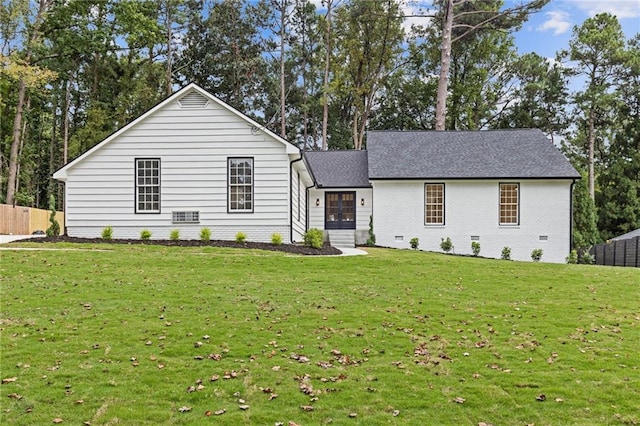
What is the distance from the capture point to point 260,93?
138 ft

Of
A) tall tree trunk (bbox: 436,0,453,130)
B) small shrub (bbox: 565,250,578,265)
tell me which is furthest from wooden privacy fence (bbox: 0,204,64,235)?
small shrub (bbox: 565,250,578,265)

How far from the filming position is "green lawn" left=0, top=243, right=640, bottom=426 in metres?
5.20

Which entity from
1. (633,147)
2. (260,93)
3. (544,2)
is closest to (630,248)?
(544,2)

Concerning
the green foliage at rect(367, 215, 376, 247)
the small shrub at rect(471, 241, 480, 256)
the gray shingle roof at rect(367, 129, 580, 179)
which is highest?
the gray shingle roof at rect(367, 129, 580, 179)

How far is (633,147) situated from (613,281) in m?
27.7

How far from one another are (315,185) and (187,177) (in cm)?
695

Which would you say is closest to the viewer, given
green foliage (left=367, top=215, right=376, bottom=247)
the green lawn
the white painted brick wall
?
the green lawn

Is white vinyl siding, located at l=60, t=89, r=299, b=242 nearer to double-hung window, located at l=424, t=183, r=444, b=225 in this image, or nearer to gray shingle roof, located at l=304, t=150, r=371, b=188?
gray shingle roof, located at l=304, t=150, r=371, b=188

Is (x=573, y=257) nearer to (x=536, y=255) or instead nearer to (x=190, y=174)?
(x=536, y=255)

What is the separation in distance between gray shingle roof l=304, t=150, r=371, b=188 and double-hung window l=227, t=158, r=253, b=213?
221 inches

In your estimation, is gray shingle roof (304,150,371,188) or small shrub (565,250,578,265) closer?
small shrub (565,250,578,265)

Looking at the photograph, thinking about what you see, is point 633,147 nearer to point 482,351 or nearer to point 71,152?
point 482,351

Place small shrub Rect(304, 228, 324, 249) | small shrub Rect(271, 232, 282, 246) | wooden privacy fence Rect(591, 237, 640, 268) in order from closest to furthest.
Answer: small shrub Rect(271, 232, 282, 246) → small shrub Rect(304, 228, 324, 249) → wooden privacy fence Rect(591, 237, 640, 268)

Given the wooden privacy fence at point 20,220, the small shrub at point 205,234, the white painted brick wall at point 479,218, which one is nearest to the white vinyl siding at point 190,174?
the small shrub at point 205,234
